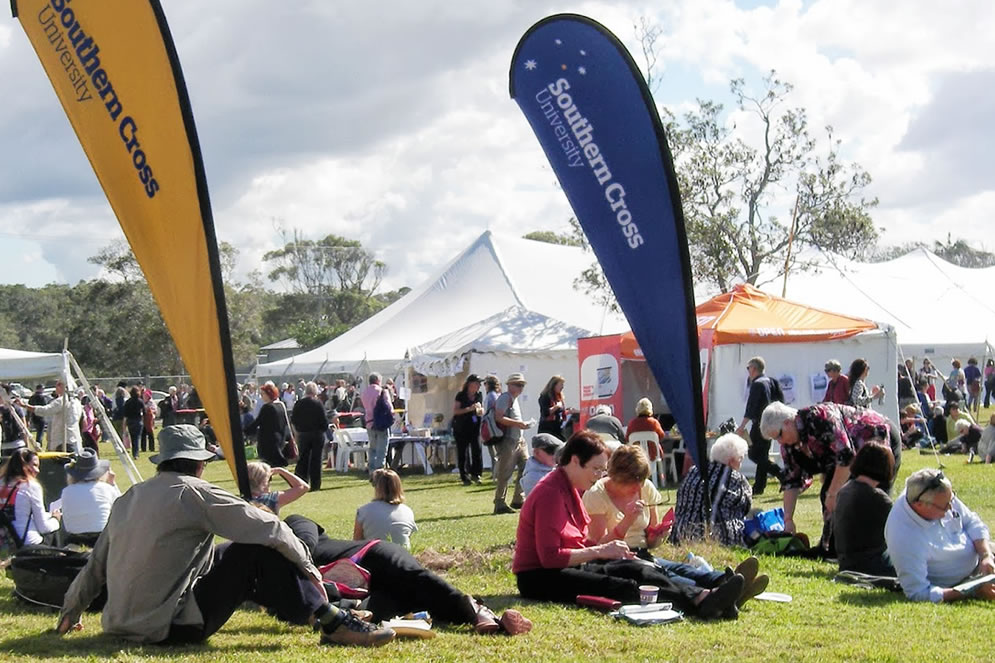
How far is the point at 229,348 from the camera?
20.6 feet

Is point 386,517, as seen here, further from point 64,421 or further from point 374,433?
point 64,421

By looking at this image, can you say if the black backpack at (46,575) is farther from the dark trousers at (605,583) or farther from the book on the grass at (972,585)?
the book on the grass at (972,585)

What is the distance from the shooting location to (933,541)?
6.82 metres

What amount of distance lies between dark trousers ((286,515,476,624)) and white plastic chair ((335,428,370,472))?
1469cm

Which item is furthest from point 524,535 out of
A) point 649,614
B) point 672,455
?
point 672,455


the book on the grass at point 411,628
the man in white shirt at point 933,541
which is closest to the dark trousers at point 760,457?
the man in white shirt at point 933,541

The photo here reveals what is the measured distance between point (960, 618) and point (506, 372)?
14.2 metres

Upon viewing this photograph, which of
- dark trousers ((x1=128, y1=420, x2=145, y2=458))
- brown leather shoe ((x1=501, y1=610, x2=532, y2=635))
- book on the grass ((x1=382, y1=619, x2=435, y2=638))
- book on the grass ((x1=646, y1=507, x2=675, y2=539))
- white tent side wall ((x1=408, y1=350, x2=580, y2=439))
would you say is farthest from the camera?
dark trousers ((x1=128, y1=420, x2=145, y2=458))

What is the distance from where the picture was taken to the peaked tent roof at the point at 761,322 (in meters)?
16.3

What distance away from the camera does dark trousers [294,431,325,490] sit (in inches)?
632

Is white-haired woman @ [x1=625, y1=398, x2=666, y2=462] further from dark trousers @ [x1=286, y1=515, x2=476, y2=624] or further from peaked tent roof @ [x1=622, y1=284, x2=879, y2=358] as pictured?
dark trousers @ [x1=286, y1=515, x2=476, y2=624]

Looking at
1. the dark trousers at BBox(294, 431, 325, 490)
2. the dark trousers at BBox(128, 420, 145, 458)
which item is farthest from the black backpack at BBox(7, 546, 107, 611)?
the dark trousers at BBox(128, 420, 145, 458)

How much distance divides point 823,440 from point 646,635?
3.55 metres

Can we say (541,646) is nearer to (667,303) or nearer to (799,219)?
(667,303)
